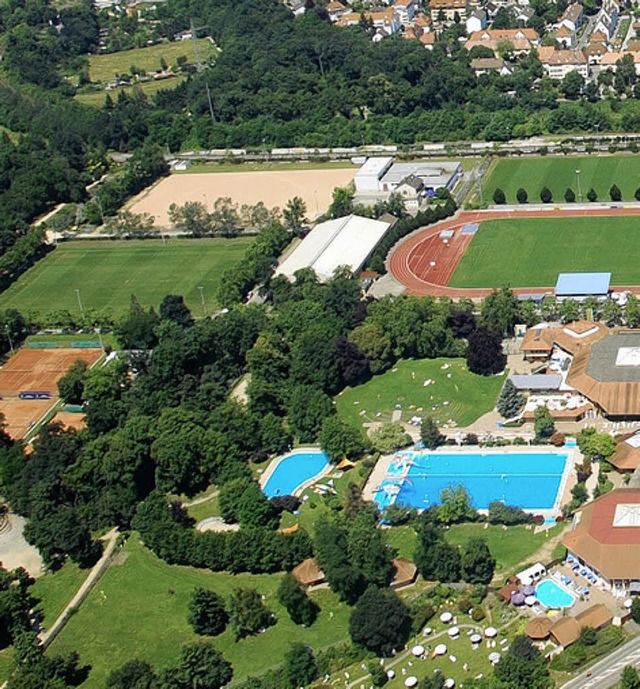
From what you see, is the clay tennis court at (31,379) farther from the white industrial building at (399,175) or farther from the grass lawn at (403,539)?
the white industrial building at (399,175)

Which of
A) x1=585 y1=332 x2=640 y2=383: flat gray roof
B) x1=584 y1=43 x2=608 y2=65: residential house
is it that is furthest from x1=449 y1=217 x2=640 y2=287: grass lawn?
x1=584 y1=43 x2=608 y2=65: residential house

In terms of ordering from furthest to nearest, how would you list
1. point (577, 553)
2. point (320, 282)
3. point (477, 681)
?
point (320, 282) → point (577, 553) → point (477, 681)

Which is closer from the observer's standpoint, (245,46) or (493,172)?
(493,172)

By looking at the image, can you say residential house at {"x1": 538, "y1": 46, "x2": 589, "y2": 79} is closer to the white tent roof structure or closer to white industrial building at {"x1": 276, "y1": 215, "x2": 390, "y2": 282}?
white industrial building at {"x1": 276, "y1": 215, "x2": 390, "y2": 282}

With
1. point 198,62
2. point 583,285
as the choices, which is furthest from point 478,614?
point 198,62

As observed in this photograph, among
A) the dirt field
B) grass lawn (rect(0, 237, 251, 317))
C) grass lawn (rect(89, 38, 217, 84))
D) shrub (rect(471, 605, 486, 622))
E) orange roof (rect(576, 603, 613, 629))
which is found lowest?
the dirt field

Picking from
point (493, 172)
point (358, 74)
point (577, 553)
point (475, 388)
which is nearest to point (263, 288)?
point (475, 388)

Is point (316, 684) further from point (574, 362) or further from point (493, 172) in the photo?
point (493, 172)
